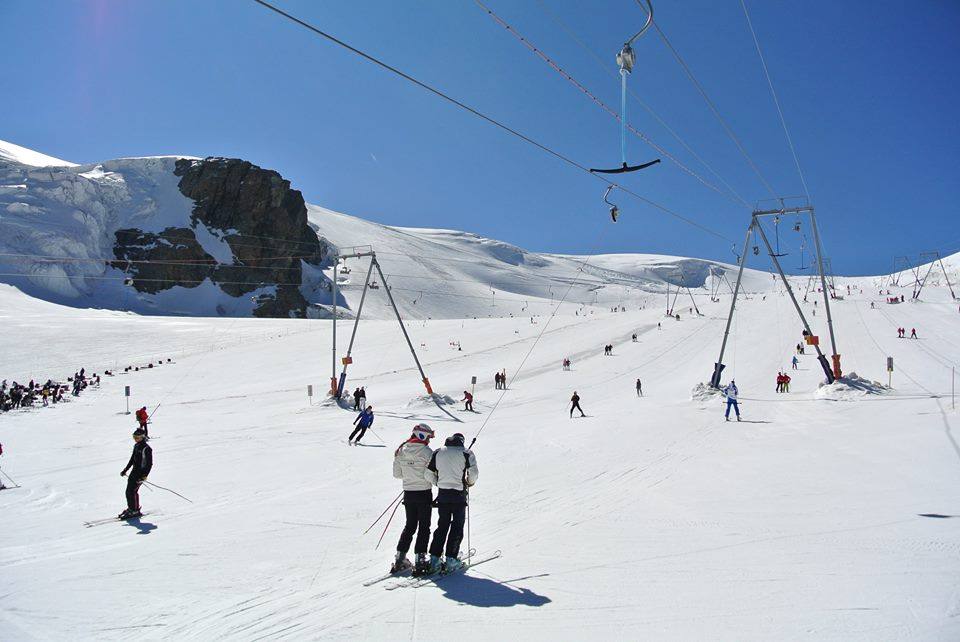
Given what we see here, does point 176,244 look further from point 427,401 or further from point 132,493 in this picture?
point 132,493

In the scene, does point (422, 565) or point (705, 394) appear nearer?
point (422, 565)

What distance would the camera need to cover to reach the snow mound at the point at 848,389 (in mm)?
26584

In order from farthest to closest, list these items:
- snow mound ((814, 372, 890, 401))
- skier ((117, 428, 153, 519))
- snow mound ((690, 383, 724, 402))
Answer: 1. snow mound ((690, 383, 724, 402))
2. snow mound ((814, 372, 890, 401))
3. skier ((117, 428, 153, 519))

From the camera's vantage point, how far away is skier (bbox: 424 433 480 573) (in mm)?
6445

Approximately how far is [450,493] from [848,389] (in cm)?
2675

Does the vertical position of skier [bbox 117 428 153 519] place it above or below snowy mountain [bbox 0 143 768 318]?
below

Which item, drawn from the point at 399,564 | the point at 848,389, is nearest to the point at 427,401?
the point at 848,389

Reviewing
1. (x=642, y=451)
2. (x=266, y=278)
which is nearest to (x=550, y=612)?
(x=642, y=451)

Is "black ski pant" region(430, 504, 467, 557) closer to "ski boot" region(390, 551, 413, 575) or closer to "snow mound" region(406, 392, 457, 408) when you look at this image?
"ski boot" region(390, 551, 413, 575)

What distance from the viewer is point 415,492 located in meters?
6.53

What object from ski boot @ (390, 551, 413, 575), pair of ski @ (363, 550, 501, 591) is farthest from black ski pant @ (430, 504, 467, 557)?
ski boot @ (390, 551, 413, 575)

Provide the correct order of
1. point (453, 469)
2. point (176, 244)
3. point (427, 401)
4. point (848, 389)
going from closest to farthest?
1. point (453, 469)
2. point (848, 389)
3. point (427, 401)
4. point (176, 244)

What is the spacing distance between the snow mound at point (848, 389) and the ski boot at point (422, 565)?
26.0 m

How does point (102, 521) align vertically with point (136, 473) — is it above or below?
below
